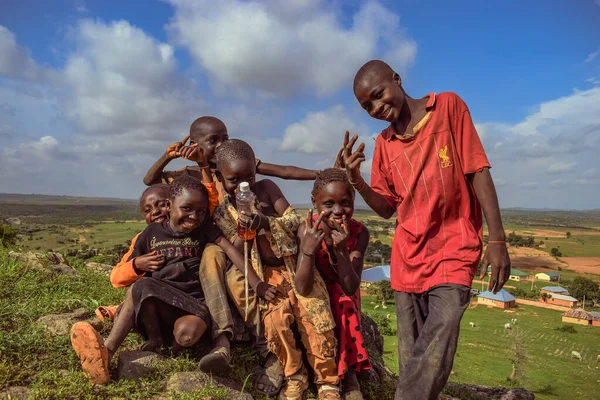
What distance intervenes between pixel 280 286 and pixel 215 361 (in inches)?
30.3

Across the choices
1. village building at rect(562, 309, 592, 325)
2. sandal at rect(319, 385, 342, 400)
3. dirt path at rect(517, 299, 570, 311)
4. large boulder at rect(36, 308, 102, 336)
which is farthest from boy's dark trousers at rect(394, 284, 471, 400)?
dirt path at rect(517, 299, 570, 311)

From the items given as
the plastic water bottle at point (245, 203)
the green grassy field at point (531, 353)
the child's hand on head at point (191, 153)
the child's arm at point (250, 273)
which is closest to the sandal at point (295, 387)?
the child's arm at point (250, 273)

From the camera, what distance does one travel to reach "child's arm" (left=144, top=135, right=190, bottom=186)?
4.09 meters

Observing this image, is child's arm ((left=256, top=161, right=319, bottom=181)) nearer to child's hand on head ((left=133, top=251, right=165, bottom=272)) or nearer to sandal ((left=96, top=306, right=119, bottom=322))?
child's hand on head ((left=133, top=251, right=165, bottom=272))

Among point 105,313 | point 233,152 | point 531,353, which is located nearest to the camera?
point 233,152

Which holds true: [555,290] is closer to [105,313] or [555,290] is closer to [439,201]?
[439,201]

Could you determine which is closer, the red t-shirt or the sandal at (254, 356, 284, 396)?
the red t-shirt

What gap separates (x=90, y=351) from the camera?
2777 mm

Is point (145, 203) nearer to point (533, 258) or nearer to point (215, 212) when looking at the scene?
point (215, 212)

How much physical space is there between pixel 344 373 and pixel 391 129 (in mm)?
1954

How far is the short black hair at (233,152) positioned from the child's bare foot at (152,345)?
155 centimetres

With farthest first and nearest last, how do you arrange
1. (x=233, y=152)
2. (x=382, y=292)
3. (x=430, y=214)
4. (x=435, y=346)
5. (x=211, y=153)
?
(x=382, y=292), (x=211, y=153), (x=233, y=152), (x=430, y=214), (x=435, y=346)

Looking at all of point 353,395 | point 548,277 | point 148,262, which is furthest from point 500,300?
point 148,262

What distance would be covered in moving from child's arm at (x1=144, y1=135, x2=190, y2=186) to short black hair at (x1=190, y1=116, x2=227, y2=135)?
0.19 meters
